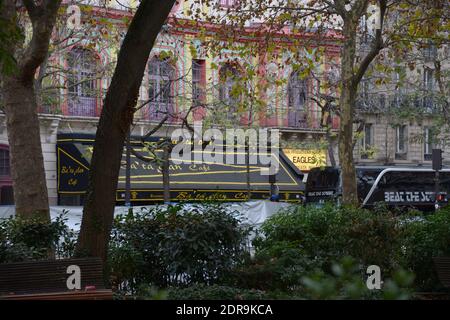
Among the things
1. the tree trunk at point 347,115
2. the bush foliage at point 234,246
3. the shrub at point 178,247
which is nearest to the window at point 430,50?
the tree trunk at point 347,115

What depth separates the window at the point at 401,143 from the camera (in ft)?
155

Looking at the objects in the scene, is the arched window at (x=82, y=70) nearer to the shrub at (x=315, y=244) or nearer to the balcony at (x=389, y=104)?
the balcony at (x=389, y=104)

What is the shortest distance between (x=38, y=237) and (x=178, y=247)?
2137mm

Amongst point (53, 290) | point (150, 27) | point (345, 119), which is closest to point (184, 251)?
→ point (53, 290)

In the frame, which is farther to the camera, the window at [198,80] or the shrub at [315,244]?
the window at [198,80]

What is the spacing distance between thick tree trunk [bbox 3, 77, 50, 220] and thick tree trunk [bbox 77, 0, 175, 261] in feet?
10.3

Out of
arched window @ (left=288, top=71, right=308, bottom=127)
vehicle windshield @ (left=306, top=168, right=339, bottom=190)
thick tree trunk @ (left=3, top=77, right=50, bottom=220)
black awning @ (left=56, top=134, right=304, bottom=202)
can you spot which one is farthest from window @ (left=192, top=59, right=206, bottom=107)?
thick tree trunk @ (left=3, top=77, right=50, bottom=220)

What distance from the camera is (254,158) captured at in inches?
1435

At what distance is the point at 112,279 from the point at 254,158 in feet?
86.4

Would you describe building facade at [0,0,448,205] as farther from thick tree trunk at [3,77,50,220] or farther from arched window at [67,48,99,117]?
thick tree trunk at [3,77,50,220]

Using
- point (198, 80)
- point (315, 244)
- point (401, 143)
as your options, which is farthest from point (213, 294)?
point (401, 143)

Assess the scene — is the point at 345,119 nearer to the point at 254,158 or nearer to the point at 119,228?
the point at 119,228

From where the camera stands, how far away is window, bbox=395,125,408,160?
47.2 meters

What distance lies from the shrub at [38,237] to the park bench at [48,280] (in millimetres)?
1437
